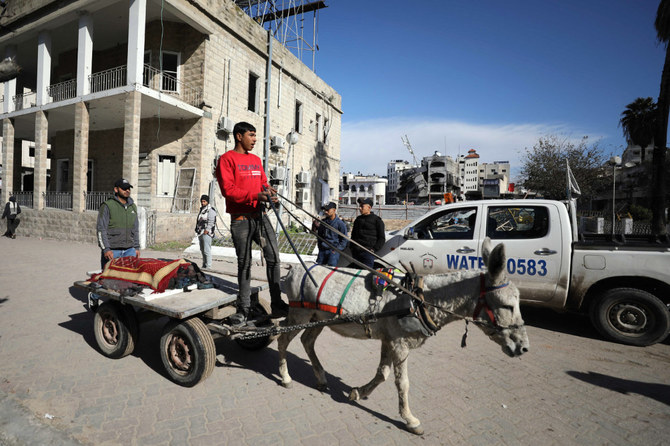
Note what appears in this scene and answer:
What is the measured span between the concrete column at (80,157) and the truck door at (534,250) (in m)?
15.3

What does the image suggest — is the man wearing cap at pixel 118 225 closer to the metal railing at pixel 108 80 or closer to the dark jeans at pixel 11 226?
the metal railing at pixel 108 80

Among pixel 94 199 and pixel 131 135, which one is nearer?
pixel 131 135

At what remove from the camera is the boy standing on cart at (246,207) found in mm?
3412

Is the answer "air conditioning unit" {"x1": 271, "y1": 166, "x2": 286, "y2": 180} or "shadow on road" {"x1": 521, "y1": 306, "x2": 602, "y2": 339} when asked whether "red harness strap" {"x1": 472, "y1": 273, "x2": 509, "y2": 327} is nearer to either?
"shadow on road" {"x1": 521, "y1": 306, "x2": 602, "y2": 339}

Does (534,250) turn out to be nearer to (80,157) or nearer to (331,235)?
(331,235)

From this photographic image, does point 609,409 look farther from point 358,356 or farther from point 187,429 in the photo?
point 187,429

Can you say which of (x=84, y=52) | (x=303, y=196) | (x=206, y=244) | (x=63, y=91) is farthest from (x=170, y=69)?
(x=206, y=244)

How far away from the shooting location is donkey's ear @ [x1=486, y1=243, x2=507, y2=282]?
7.64 feet

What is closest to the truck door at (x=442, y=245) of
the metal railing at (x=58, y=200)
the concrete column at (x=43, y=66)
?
the metal railing at (x=58, y=200)

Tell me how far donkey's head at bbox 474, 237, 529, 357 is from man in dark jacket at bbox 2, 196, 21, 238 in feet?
66.4

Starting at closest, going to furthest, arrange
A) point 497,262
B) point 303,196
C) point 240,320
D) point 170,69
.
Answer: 1. point 497,262
2. point 240,320
3. point 170,69
4. point 303,196

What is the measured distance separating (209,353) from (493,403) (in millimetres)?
2828

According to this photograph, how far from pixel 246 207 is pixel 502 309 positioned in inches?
100

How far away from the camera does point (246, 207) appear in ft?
11.7
